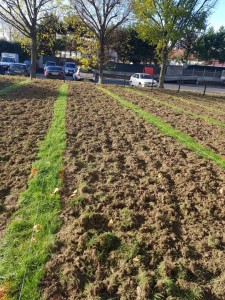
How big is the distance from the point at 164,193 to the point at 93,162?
1.68 m

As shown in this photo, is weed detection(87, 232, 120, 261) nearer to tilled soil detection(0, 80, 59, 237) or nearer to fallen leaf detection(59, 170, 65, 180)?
tilled soil detection(0, 80, 59, 237)

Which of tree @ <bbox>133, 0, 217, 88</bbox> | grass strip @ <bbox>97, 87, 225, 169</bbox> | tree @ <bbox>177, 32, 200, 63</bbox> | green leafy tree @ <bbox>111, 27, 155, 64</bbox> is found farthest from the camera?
tree @ <bbox>177, 32, 200, 63</bbox>

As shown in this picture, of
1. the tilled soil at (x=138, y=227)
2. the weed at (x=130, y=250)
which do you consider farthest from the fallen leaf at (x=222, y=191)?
the weed at (x=130, y=250)

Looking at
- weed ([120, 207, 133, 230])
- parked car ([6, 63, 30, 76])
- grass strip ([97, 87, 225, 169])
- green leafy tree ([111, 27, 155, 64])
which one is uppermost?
green leafy tree ([111, 27, 155, 64])

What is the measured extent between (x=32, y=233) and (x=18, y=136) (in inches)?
149

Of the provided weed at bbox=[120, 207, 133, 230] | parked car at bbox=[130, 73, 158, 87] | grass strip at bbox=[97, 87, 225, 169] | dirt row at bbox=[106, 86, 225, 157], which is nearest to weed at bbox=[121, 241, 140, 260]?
weed at bbox=[120, 207, 133, 230]

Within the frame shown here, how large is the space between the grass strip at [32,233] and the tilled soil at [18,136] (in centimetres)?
18

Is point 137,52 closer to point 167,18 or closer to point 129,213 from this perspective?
point 167,18

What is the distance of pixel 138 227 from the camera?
3590 mm

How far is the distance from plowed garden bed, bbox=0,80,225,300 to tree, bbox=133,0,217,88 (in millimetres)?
13726

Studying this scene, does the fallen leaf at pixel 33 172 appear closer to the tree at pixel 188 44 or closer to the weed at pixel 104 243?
the weed at pixel 104 243

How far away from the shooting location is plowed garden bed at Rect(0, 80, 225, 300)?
2805 millimetres

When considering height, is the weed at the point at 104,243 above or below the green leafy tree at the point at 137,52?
below

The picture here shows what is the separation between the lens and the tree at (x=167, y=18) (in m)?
18.3
